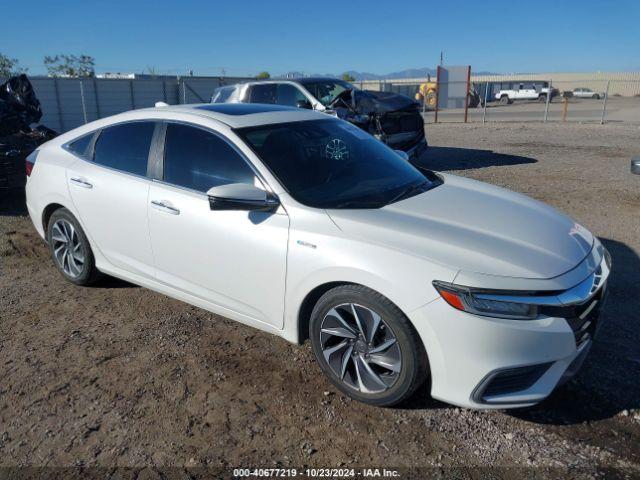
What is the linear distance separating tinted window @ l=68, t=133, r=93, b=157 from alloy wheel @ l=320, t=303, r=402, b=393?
283 centimetres

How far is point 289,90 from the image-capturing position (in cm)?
1099

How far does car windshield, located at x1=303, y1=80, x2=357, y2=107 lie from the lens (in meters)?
10.7

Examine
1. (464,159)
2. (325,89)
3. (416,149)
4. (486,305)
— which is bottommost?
(464,159)

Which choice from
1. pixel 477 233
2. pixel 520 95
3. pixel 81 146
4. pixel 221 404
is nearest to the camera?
pixel 477 233

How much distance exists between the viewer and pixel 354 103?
10.2 m

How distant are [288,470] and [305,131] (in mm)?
2406

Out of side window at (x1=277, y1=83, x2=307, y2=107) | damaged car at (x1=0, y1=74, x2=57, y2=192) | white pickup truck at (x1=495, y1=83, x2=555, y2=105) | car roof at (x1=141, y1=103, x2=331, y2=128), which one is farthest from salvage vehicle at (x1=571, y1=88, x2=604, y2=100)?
car roof at (x1=141, y1=103, x2=331, y2=128)

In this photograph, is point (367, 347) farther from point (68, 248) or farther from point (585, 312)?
point (68, 248)

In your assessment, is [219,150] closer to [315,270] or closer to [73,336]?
[315,270]

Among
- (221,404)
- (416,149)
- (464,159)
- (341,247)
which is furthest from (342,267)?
(464,159)

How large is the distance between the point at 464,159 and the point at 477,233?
9.67m

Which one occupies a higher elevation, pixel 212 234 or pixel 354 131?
pixel 354 131

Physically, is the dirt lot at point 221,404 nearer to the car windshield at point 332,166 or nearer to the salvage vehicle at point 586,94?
the car windshield at point 332,166

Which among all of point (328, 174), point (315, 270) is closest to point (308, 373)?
point (315, 270)
